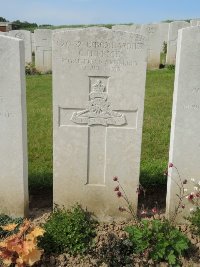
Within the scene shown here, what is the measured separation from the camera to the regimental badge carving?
3.92m

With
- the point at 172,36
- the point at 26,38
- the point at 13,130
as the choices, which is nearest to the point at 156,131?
the point at 13,130

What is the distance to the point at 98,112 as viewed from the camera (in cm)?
400

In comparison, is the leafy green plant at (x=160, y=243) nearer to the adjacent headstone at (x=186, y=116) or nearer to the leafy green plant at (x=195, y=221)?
the leafy green plant at (x=195, y=221)

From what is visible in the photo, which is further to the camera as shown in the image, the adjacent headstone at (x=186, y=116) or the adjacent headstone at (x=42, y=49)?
the adjacent headstone at (x=42, y=49)

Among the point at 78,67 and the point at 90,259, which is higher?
the point at 78,67

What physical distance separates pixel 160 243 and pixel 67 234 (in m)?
0.91

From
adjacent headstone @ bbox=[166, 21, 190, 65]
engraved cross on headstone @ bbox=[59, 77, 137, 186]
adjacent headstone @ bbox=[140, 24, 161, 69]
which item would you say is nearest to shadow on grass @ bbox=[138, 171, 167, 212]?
engraved cross on headstone @ bbox=[59, 77, 137, 186]

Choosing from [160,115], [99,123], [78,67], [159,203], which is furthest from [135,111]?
[160,115]

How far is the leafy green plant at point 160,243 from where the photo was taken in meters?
3.52

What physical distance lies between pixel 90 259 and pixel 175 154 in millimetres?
1379

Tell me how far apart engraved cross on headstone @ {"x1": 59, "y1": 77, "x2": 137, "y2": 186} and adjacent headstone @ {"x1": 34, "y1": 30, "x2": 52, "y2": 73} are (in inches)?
440

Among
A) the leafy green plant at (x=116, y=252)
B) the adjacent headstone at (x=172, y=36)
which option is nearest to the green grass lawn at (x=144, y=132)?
the leafy green plant at (x=116, y=252)

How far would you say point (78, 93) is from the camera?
12.9 ft

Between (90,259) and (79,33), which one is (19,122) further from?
(90,259)
